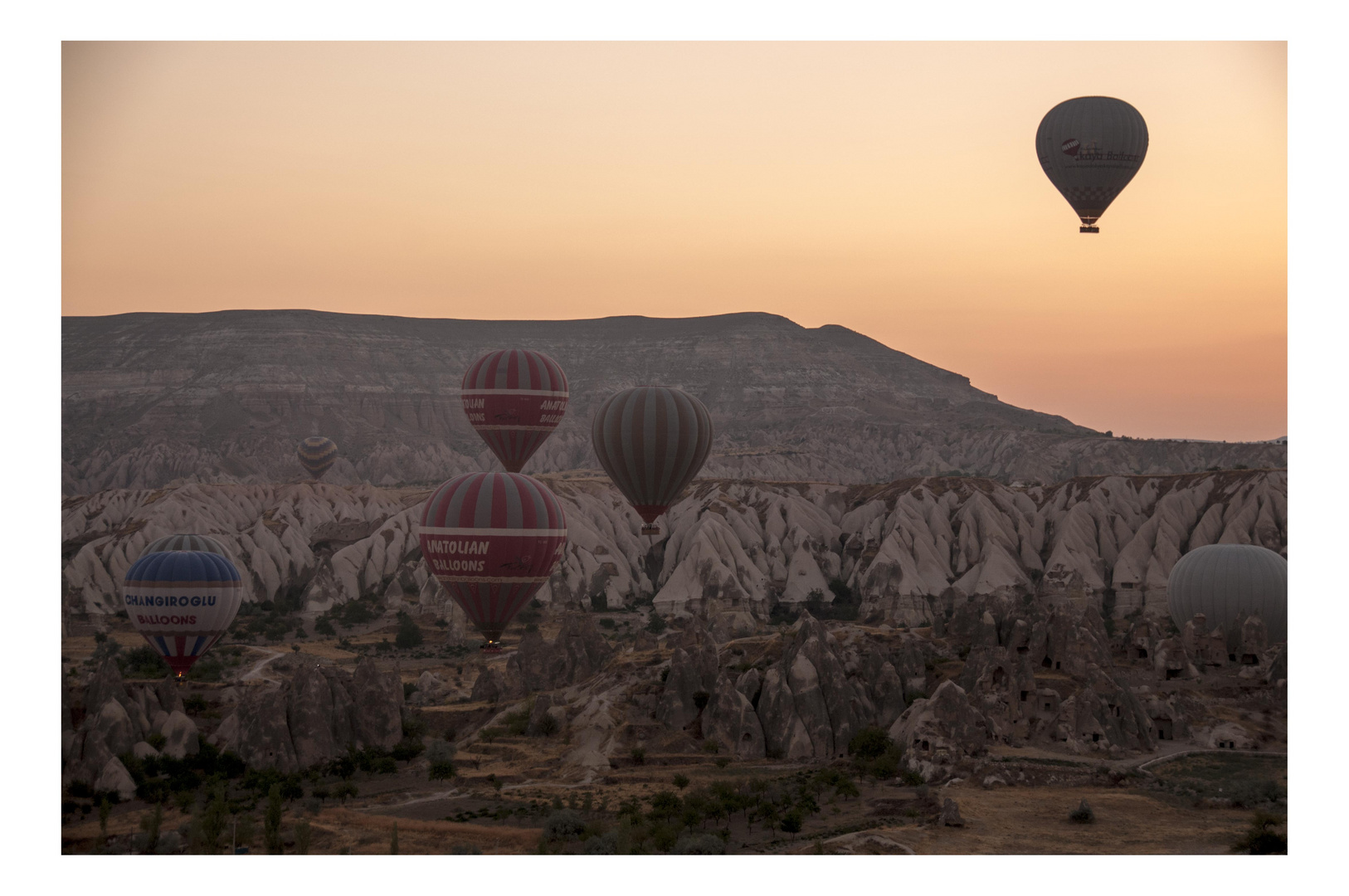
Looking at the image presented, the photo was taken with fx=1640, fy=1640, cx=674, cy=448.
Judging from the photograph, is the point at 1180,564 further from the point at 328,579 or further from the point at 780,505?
the point at 328,579

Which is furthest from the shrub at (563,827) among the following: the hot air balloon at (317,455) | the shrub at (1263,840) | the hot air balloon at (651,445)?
the hot air balloon at (317,455)

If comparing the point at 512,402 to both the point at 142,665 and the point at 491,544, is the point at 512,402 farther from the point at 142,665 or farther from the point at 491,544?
the point at 491,544

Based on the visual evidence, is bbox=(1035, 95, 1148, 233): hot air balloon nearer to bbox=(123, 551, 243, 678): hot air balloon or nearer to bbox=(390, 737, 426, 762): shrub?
bbox=(390, 737, 426, 762): shrub

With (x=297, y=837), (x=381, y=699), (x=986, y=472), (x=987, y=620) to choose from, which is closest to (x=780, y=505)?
(x=987, y=620)

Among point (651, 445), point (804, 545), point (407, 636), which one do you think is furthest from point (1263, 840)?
point (804, 545)

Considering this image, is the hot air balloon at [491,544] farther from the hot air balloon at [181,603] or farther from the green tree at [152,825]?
the green tree at [152,825]

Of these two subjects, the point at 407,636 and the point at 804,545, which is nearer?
the point at 407,636
